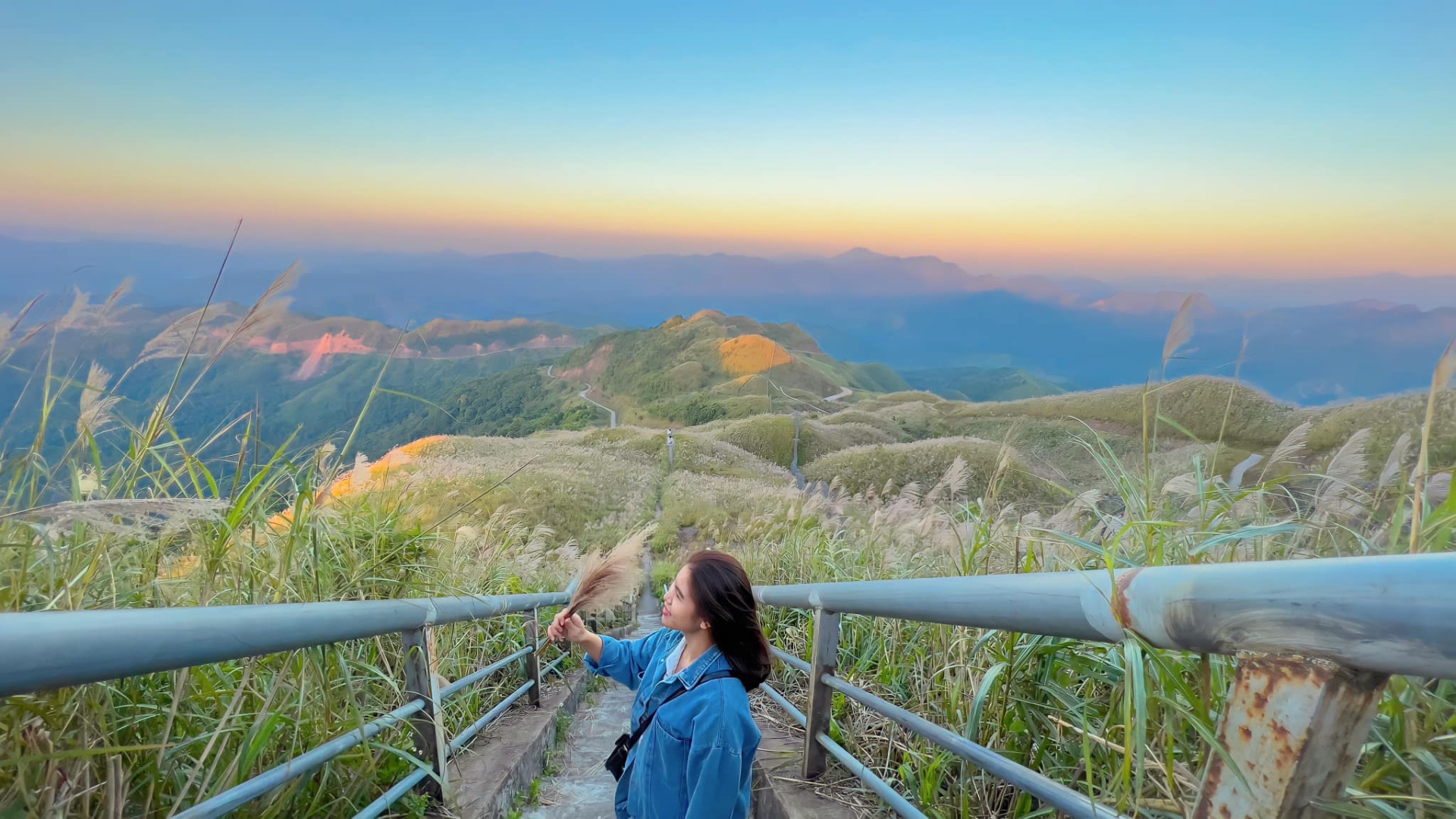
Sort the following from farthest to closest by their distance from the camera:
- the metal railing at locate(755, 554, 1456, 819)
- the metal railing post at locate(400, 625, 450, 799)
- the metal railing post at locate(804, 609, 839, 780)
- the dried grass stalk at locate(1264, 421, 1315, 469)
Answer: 1. the metal railing post at locate(804, 609, 839, 780)
2. the metal railing post at locate(400, 625, 450, 799)
3. the dried grass stalk at locate(1264, 421, 1315, 469)
4. the metal railing at locate(755, 554, 1456, 819)

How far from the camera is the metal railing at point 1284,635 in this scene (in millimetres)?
652

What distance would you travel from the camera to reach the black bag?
234 centimetres

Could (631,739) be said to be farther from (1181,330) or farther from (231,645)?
(1181,330)

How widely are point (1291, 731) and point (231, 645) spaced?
136 cm

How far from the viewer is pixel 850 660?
13.0 ft

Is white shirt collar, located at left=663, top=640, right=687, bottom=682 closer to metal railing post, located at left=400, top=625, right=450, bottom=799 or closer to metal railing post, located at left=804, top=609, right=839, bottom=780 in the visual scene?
metal railing post, located at left=804, top=609, right=839, bottom=780

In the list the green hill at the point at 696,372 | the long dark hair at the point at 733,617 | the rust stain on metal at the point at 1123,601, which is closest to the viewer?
the rust stain on metal at the point at 1123,601

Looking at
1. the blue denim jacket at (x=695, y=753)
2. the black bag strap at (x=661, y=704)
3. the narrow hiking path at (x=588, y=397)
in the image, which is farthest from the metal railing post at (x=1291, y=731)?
the narrow hiking path at (x=588, y=397)

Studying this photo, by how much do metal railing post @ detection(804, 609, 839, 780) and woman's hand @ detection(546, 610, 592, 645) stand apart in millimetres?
806

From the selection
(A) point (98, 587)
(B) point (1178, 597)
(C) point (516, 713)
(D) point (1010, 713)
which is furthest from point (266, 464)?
(C) point (516, 713)

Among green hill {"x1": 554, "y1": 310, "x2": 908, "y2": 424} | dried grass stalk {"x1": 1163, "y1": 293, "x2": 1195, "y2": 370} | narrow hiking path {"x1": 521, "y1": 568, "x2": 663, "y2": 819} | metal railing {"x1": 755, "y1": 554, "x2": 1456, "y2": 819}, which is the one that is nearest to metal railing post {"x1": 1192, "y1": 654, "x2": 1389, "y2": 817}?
metal railing {"x1": 755, "y1": 554, "x2": 1456, "y2": 819}

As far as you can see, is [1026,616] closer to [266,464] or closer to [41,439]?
[266,464]

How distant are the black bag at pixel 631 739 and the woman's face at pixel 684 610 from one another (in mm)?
162

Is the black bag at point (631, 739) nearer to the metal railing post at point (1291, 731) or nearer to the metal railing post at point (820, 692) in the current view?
the metal railing post at point (820, 692)
